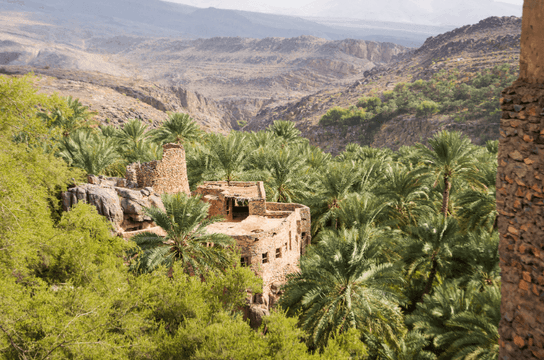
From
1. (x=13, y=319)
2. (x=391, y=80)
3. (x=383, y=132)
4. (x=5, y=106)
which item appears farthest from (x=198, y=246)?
(x=391, y=80)

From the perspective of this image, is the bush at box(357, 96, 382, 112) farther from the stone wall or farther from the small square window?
the small square window

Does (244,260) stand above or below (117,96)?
below

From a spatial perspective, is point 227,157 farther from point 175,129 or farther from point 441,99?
point 441,99

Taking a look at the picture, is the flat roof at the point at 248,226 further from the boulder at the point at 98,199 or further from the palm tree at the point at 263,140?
the palm tree at the point at 263,140

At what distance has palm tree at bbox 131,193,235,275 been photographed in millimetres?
16750

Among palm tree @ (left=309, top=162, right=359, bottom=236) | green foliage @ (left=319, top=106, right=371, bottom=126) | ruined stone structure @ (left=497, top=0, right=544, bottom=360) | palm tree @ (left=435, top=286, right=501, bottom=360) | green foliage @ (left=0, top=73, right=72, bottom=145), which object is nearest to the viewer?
ruined stone structure @ (left=497, top=0, right=544, bottom=360)

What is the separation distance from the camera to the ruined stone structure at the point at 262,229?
18078 mm

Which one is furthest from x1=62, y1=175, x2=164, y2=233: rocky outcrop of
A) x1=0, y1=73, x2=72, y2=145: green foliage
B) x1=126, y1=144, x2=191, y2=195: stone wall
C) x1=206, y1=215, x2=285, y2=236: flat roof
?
x1=0, y1=73, x2=72, y2=145: green foliage

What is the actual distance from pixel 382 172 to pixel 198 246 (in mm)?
17974

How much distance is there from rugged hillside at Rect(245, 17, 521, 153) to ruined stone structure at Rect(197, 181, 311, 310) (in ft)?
246

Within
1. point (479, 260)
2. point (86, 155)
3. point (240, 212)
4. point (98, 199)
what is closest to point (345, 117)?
point (240, 212)

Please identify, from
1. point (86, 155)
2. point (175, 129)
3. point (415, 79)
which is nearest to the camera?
point (86, 155)

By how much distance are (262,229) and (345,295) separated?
6933 millimetres

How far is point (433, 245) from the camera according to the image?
1845cm
